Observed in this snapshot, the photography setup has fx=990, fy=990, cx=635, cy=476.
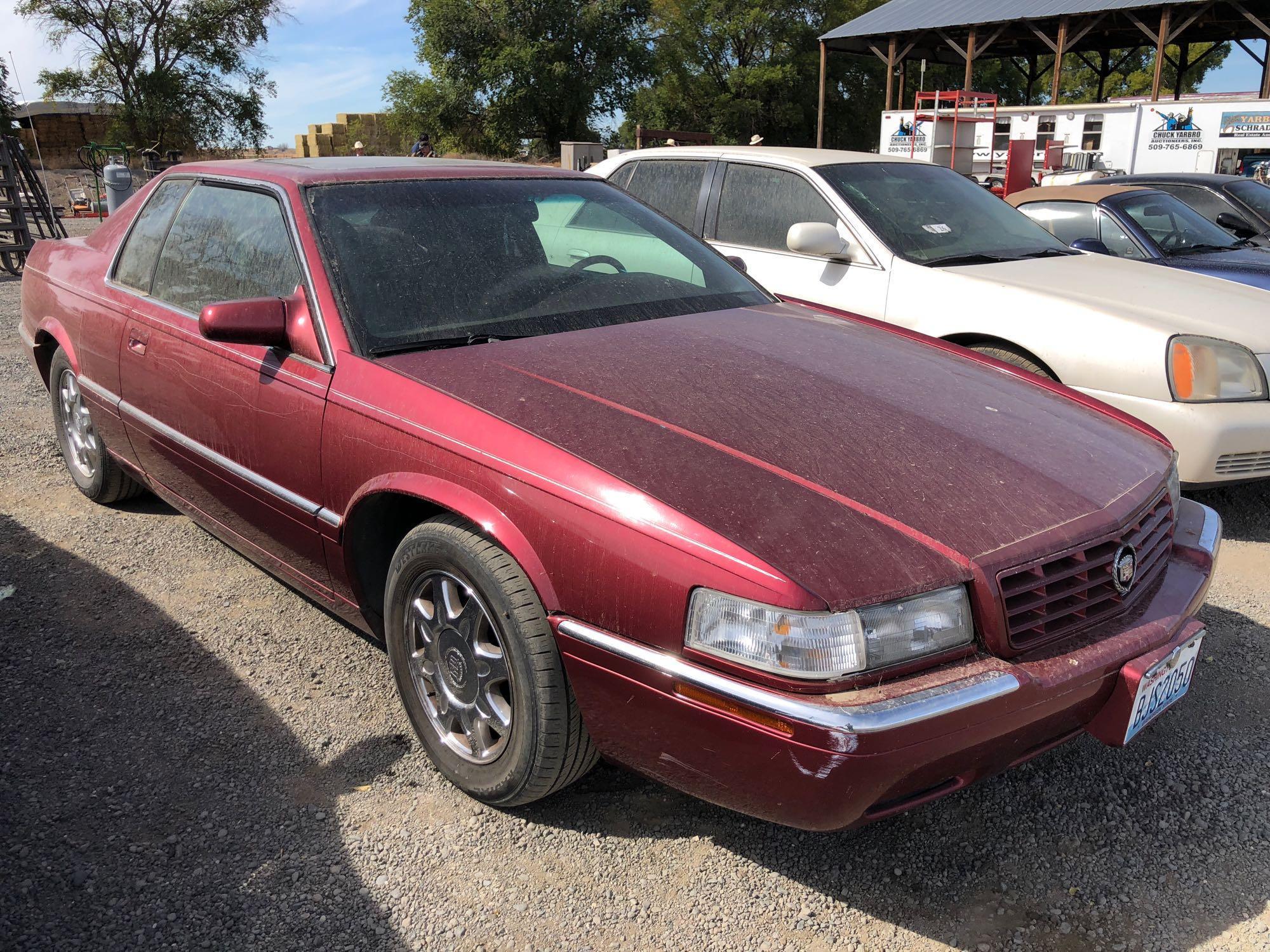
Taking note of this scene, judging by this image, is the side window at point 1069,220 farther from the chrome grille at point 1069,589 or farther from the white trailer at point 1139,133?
the white trailer at point 1139,133

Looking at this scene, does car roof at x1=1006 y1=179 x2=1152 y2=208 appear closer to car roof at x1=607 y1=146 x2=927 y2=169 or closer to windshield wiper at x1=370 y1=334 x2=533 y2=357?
car roof at x1=607 y1=146 x2=927 y2=169

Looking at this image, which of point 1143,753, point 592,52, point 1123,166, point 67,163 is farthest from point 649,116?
point 1143,753

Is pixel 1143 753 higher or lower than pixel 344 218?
lower

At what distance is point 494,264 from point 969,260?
276 centimetres

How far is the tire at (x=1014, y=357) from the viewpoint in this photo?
425 cm

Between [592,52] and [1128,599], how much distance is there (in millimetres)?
42137

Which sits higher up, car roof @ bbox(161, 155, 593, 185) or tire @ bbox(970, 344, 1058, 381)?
car roof @ bbox(161, 155, 593, 185)

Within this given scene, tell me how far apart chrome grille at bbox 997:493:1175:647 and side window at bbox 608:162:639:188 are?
4192mm

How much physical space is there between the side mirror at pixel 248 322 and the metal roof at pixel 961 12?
88.1 feet

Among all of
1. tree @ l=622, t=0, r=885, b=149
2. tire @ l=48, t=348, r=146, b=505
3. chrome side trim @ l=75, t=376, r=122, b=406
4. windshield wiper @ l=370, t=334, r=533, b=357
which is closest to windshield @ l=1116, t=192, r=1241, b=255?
windshield wiper @ l=370, t=334, r=533, b=357

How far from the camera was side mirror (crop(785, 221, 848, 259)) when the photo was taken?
4496 millimetres

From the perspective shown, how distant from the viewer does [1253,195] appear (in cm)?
797

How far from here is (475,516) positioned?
216 cm

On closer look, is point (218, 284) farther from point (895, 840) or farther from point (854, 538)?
point (895, 840)
